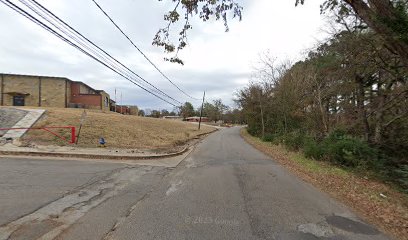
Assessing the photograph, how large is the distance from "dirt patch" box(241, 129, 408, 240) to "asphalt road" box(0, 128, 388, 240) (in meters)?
0.46

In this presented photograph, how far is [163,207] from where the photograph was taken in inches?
245

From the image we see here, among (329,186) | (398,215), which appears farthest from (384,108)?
(398,215)

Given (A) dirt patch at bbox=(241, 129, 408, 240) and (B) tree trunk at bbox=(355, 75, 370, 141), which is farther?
(B) tree trunk at bbox=(355, 75, 370, 141)

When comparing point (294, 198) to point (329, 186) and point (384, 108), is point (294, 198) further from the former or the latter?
point (384, 108)

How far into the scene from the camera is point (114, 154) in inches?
570

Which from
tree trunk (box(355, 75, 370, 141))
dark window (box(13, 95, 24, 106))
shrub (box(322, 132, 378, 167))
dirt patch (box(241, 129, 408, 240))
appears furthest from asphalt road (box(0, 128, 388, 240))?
dark window (box(13, 95, 24, 106))

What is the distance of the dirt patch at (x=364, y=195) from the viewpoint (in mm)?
5832

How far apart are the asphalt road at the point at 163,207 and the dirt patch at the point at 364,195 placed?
464 mm

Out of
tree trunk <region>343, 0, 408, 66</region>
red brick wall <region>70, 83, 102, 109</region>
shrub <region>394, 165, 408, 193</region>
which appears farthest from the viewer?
red brick wall <region>70, 83, 102, 109</region>

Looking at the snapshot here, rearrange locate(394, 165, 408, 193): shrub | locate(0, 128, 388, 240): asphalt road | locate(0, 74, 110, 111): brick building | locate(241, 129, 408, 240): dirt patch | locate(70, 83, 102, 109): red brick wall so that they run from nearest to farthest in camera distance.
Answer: locate(0, 128, 388, 240): asphalt road < locate(241, 129, 408, 240): dirt patch < locate(394, 165, 408, 193): shrub < locate(0, 74, 110, 111): brick building < locate(70, 83, 102, 109): red brick wall

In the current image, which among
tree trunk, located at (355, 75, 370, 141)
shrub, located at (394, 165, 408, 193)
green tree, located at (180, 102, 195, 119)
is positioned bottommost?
shrub, located at (394, 165, 408, 193)

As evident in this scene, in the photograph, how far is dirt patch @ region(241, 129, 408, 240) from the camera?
5832 mm

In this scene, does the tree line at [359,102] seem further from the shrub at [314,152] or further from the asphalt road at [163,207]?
the asphalt road at [163,207]

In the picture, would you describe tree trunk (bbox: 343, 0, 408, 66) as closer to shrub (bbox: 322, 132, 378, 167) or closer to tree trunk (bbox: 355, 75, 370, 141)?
shrub (bbox: 322, 132, 378, 167)
